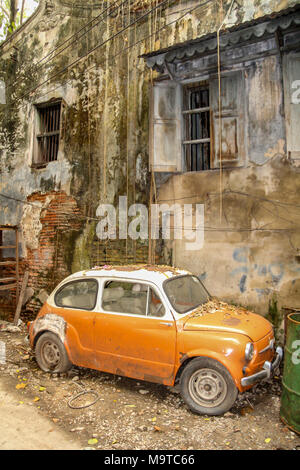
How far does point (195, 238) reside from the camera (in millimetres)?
6934

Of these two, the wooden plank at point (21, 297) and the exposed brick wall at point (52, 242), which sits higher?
the exposed brick wall at point (52, 242)

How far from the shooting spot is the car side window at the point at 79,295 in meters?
5.01

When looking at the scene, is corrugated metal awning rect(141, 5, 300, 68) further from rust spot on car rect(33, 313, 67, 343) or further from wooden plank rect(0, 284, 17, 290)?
wooden plank rect(0, 284, 17, 290)

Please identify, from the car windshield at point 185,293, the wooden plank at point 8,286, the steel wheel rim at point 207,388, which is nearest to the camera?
the steel wheel rim at point 207,388

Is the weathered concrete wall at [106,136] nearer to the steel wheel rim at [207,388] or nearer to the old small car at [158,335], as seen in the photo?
the old small car at [158,335]

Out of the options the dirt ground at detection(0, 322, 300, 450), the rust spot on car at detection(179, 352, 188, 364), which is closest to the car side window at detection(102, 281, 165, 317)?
the rust spot on car at detection(179, 352, 188, 364)

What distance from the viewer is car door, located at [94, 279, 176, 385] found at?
4273 mm

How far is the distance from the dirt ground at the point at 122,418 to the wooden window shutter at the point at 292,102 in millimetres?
4073

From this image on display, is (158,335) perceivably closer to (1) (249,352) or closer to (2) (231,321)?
(2) (231,321)

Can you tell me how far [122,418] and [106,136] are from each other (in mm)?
6501

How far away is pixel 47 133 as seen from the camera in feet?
31.6

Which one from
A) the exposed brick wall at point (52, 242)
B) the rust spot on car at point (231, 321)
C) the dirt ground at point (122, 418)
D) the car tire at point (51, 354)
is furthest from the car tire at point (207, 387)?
the exposed brick wall at point (52, 242)

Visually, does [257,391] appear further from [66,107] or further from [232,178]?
[66,107]

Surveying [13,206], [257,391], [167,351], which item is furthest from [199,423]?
[13,206]
